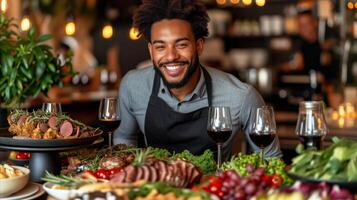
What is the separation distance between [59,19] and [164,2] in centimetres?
652

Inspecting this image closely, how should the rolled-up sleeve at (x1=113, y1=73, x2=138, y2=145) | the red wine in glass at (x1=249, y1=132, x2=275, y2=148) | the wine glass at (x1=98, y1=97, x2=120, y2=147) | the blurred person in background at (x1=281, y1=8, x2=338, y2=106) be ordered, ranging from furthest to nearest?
the blurred person in background at (x1=281, y1=8, x2=338, y2=106) < the rolled-up sleeve at (x1=113, y1=73, x2=138, y2=145) < the wine glass at (x1=98, y1=97, x2=120, y2=147) < the red wine in glass at (x1=249, y1=132, x2=275, y2=148)

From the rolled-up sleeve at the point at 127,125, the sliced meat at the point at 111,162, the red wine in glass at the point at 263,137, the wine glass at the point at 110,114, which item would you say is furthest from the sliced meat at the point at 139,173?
the rolled-up sleeve at the point at 127,125

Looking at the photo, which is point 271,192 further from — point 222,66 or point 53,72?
point 222,66

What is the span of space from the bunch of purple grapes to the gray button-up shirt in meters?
1.20

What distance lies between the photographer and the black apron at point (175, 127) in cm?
374

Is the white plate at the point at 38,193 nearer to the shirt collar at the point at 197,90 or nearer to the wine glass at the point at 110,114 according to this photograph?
the wine glass at the point at 110,114

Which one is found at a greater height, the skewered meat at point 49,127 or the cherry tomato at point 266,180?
the skewered meat at point 49,127

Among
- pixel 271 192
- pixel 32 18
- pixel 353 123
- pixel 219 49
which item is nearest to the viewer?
pixel 271 192

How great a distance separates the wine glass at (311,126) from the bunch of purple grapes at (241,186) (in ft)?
1.31

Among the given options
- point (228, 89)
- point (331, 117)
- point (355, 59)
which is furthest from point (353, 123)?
point (228, 89)

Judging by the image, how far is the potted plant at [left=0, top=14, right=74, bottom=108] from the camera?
4504 mm

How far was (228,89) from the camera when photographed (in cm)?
381

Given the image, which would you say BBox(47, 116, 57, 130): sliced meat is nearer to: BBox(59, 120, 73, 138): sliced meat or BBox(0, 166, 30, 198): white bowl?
BBox(59, 120, 73, 138): sliced meat

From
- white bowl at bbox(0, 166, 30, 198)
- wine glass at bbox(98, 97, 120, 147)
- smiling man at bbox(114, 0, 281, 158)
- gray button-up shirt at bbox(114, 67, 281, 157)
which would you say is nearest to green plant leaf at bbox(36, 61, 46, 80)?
gray button-up shirt at bbox(114, 67, 281, 157)
